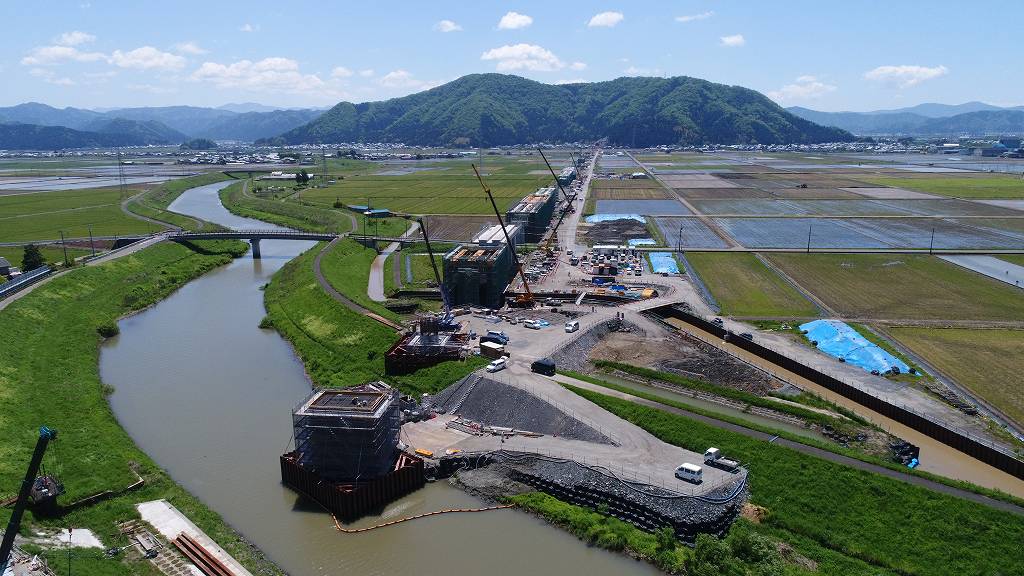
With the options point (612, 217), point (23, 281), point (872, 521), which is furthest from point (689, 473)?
point (612, 217)

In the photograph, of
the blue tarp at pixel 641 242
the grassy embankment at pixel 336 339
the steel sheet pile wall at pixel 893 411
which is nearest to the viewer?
the steel sheet pile wall at pixel 893 411

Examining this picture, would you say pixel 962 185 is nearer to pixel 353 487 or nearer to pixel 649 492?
pixel 649 492

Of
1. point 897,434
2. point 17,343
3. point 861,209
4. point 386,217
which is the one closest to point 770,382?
point 897,434

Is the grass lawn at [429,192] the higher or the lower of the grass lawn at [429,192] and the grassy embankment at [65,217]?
the higher

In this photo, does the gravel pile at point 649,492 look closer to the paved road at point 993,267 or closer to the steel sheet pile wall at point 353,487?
the steel sheet pile wall at point 353,487

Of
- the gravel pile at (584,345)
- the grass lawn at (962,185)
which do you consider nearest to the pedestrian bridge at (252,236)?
the gravel pile at (584,345)

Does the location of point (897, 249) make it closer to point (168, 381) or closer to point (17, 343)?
point (168, 381)
